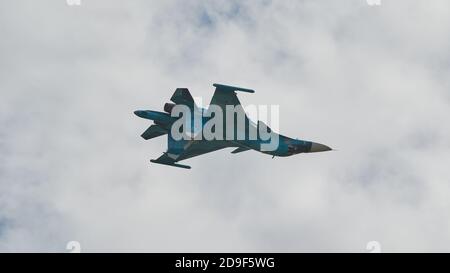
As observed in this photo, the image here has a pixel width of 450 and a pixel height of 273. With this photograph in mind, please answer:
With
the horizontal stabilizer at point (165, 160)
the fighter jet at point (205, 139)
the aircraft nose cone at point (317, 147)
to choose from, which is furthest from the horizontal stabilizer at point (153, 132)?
the aircraft nose cone at point (317, 147)

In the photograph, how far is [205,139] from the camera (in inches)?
3580

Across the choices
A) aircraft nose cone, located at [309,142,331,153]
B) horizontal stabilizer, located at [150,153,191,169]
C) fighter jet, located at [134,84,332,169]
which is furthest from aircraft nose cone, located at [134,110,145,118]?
aircraft nose cone, located at [309,142,331,153]

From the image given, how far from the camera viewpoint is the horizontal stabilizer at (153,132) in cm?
9319

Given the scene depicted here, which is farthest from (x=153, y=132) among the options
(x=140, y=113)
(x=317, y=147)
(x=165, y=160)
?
(x=317, y=147)

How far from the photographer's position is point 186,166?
94.3 meters

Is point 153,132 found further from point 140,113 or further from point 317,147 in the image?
point 317,147

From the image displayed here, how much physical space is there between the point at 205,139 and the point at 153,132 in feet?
22.6

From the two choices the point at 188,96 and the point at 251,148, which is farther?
the point at 251,148

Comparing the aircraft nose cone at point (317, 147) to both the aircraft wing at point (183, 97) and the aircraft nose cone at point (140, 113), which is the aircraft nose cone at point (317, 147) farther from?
the aircraft nose cone at point (140, 113)
